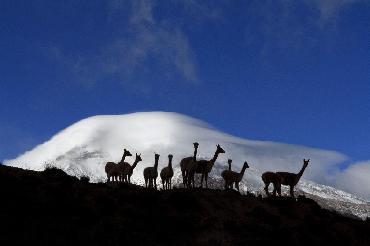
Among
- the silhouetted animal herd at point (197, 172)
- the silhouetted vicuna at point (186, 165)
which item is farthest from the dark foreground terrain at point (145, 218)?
the silhouetted animal herd at point (197, 172)

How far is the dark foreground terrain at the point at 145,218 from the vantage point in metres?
19.1

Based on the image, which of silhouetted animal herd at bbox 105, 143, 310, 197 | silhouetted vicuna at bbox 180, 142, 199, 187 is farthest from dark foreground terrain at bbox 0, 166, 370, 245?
silhouetted animal herd at bbox 105, 143, 310, 197

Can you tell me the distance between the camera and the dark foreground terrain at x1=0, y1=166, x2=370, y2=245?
62.6 feet

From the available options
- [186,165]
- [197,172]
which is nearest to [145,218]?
[186,165]

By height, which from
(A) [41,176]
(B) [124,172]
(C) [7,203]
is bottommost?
(C) [7,203]

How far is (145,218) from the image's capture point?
22.4 meters

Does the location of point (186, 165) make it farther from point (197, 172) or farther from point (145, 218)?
point (145, 218)

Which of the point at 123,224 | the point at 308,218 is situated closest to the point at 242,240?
the point at 123,224

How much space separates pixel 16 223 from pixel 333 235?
46.8 ft

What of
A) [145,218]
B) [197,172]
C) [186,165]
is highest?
[186,165]

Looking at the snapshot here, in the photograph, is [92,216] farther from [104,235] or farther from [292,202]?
[292,202]

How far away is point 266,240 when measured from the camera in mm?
22047

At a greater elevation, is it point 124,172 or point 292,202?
point 124,172

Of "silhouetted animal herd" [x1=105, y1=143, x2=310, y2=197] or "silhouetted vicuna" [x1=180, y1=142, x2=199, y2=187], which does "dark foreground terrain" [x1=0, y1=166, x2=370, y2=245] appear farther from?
"silhouetted animal herd" [x1=105, y1=143, x2=310, y2=197]
